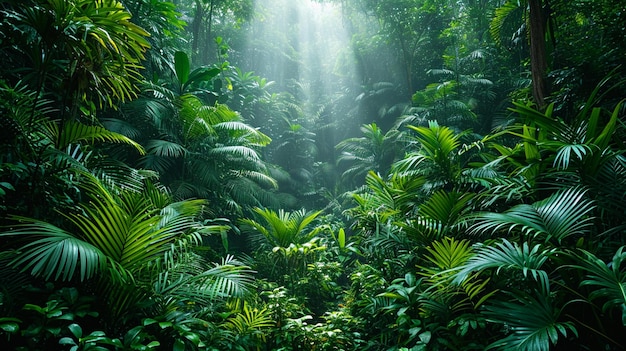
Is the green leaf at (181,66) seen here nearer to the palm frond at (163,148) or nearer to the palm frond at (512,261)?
the palm frond at (163,148)

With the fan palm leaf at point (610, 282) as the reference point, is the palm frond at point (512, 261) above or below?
above

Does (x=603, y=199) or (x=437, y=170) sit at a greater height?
(x=437, y=170)

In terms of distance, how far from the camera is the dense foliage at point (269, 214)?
84.9 inches

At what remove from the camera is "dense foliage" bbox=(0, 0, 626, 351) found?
2156 mm

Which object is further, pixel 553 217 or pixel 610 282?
pixel 553 217

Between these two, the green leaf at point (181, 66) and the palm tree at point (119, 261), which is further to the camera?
the green leaf at point (181, 66)

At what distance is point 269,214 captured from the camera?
5207 millimetres

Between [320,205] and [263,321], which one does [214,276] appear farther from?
[320,205]

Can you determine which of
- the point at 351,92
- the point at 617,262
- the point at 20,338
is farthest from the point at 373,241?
the point at 351,92

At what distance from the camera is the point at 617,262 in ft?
6.39

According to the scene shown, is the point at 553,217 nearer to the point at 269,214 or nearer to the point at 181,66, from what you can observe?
the point at 269,214

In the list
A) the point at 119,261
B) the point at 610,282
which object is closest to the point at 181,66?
the point at 119,261

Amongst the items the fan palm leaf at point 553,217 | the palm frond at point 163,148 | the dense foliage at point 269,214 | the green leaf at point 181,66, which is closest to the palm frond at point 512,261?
the dense foliage at point 269,214

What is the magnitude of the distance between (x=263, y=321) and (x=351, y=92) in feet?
35.2
